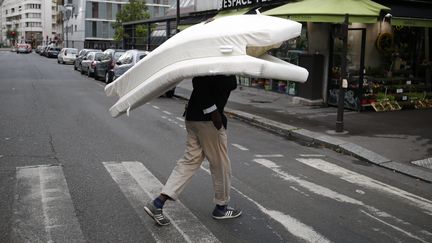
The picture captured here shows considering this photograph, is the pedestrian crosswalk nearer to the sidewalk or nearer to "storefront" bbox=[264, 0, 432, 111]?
the sidewalk

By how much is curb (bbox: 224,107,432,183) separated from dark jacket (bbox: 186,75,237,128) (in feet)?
13.8

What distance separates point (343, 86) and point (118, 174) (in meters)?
5.81

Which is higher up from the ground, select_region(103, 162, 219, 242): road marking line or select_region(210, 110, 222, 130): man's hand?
select_region(210, 110, 222, 130): man's hand

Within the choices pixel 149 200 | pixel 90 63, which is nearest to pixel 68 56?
pixel 90 63

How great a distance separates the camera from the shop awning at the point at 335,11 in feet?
38.5

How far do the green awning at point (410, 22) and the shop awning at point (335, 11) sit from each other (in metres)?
1.16

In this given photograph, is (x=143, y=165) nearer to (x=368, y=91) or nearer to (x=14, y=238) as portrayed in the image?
(x=14, y=238)

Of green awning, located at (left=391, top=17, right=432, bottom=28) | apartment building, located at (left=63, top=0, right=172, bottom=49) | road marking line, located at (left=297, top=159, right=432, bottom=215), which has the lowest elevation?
road marking line, located at (left=297, top=159, right=432, bottom=215)

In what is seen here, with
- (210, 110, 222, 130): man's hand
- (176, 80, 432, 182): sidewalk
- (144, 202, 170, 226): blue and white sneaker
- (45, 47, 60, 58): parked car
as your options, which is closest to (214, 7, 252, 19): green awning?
(176, 80, 432, 182): sidewalk

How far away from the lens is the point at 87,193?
19.7ft

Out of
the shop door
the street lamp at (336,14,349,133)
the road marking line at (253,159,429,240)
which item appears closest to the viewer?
the road marking line at (253,159,429,240)

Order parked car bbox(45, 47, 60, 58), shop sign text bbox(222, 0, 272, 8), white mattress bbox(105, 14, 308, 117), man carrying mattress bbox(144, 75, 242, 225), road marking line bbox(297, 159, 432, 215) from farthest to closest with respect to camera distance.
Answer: parked car bbox(45, 47, 60, 58), shop sign text bbox(222, 0, 272, 8), road marking line bbox(297, 159, 432, 215), man carrying mattress bbox(144, 75, 242, 225), white mattress bbox(105, 14, 308, 117)

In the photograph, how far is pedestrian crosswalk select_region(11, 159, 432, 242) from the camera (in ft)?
15.7

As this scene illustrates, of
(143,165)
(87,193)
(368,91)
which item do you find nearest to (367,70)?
(368,91)
